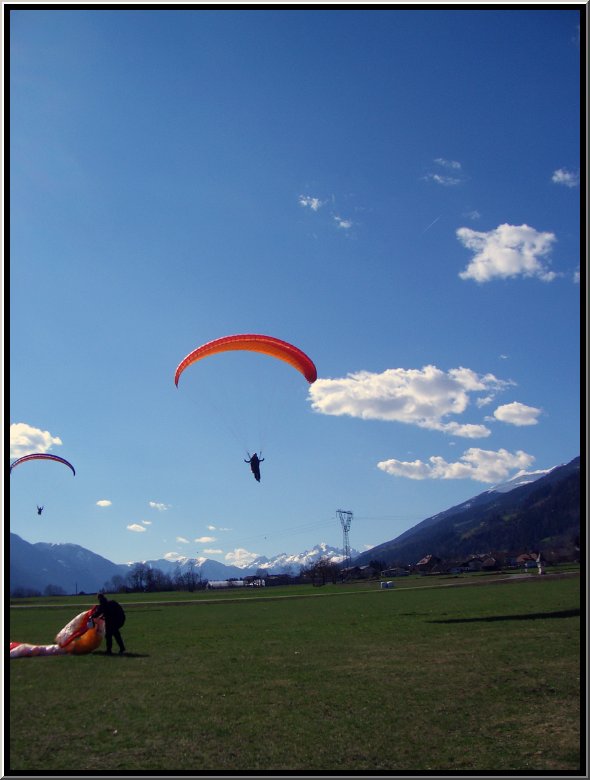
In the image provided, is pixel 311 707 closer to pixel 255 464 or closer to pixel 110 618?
pixel 110 618

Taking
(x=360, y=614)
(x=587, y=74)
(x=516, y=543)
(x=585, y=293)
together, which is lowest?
(x=516, y=543)

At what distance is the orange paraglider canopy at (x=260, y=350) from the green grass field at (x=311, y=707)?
25.5 ft

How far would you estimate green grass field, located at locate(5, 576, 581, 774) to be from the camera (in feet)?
24.6

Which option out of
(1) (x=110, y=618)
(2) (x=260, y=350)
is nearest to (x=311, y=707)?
(1) (x=110, y=618)

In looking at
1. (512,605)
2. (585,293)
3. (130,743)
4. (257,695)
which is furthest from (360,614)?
(585,293)

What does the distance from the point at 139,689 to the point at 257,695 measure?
217 centimetres

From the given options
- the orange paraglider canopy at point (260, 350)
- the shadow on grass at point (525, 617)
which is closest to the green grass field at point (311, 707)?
the shadow on grass at point (525, 617)

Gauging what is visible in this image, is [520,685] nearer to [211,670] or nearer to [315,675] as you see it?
[315,675]

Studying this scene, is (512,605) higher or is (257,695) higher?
(257,695)

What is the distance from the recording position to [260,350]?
17062 millimetres

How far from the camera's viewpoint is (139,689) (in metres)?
10.3

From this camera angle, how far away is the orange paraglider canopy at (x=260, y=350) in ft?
53.9

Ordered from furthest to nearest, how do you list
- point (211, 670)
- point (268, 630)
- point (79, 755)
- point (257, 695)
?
1. point (268, 630)
2. point (211, 670)
3. point (257, 695)
4. point (79, 755)

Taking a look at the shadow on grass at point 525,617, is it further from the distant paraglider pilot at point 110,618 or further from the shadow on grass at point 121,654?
the distant paraglider pilot at point 110,618
